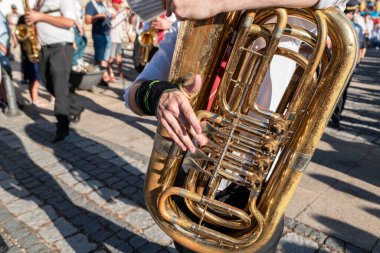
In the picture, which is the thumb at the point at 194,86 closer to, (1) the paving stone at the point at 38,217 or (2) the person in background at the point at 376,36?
(1) the paving stone at the point at 38,217

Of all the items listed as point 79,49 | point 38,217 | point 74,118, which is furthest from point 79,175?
point 79,49

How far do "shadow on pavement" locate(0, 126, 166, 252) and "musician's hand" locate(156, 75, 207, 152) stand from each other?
158 cm

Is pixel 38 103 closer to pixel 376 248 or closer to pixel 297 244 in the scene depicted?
pixel 297 244

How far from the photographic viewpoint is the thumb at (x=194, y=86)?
1.19 metres

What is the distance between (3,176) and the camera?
3518mm

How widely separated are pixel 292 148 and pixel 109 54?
7296 mm

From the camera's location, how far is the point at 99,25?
7.56 m

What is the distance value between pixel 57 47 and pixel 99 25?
348cm

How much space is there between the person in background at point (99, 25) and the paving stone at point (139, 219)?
16.8ft

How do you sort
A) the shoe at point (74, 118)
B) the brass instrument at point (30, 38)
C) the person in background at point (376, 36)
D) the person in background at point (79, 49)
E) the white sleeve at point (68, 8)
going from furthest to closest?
the person in background at point (376, 36) < the person in background at point (79, 49) < the shoe at point (74, 118) < the brass instrument at point (30, 38) < the white sleeve at point (68, 8)

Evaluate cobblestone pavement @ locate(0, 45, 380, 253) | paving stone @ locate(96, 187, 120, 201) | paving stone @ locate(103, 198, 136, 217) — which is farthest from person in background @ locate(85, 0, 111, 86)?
paving stone @ locate(103, 198, 136, 217)

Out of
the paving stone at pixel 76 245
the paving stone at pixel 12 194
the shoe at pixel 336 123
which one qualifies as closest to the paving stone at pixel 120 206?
the paving stone at pixel 76 245

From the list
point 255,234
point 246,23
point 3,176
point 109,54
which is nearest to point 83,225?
point 3,176

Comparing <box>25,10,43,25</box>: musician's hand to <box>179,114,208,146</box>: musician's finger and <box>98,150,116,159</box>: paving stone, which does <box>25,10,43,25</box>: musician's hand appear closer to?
<box>98,150,116,159</box>: paving stone
